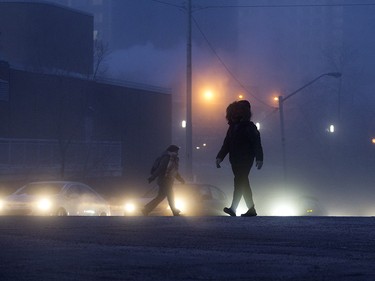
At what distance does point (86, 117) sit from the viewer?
175ft

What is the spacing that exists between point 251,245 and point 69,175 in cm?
3861

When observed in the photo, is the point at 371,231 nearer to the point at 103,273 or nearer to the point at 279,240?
the point at 279,240

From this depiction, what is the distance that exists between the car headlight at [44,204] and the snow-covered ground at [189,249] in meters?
12.3

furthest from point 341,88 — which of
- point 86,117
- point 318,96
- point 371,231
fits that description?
point 371,231

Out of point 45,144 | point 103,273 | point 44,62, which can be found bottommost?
point 103,273

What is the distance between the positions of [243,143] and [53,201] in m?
13.1

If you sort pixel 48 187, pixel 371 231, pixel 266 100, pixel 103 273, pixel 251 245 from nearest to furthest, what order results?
pixel 103 273
pixel 251 245
pixel 371 231
pixel 48 187
pixel 266 100

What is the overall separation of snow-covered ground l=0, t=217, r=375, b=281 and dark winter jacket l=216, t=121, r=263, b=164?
42.8 inches

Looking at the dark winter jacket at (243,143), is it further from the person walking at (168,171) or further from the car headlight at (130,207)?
the car headlight at (130,207)

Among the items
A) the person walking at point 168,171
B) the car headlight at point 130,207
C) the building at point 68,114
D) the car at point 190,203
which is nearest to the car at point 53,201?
the car headlight at point 130,207

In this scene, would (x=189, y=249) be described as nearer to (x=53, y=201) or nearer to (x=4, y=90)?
(x=53, y=201)

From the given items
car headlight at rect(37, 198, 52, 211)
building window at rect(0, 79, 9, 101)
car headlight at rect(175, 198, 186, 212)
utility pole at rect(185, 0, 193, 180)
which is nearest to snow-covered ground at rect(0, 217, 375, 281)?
car headlight at rect(37, 198, 52, 211)

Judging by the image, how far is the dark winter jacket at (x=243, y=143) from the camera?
12.8 metres

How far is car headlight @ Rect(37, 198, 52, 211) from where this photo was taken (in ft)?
80.4
